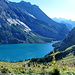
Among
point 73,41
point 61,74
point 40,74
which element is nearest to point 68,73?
point 61,74

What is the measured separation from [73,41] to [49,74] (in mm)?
186581

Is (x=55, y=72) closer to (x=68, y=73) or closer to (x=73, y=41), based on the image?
(x=68, y=73)

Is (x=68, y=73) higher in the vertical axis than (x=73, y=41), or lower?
lower

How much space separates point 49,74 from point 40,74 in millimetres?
1523

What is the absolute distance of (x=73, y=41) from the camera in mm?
199875

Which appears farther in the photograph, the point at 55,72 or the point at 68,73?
the point at 68,73

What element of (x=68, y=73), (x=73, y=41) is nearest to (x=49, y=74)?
(x=68, y=73)

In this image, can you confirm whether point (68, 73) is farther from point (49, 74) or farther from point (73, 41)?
point (73, 41)

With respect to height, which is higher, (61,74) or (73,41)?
(73,41)

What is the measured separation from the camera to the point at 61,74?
18.2 m

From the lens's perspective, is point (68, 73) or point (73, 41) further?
point (73, 41)

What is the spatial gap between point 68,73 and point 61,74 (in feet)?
4.77

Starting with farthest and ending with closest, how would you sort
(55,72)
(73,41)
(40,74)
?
(73,41) < (40,74) < (55,72)

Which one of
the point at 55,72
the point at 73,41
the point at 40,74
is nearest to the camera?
the point at 55,72
